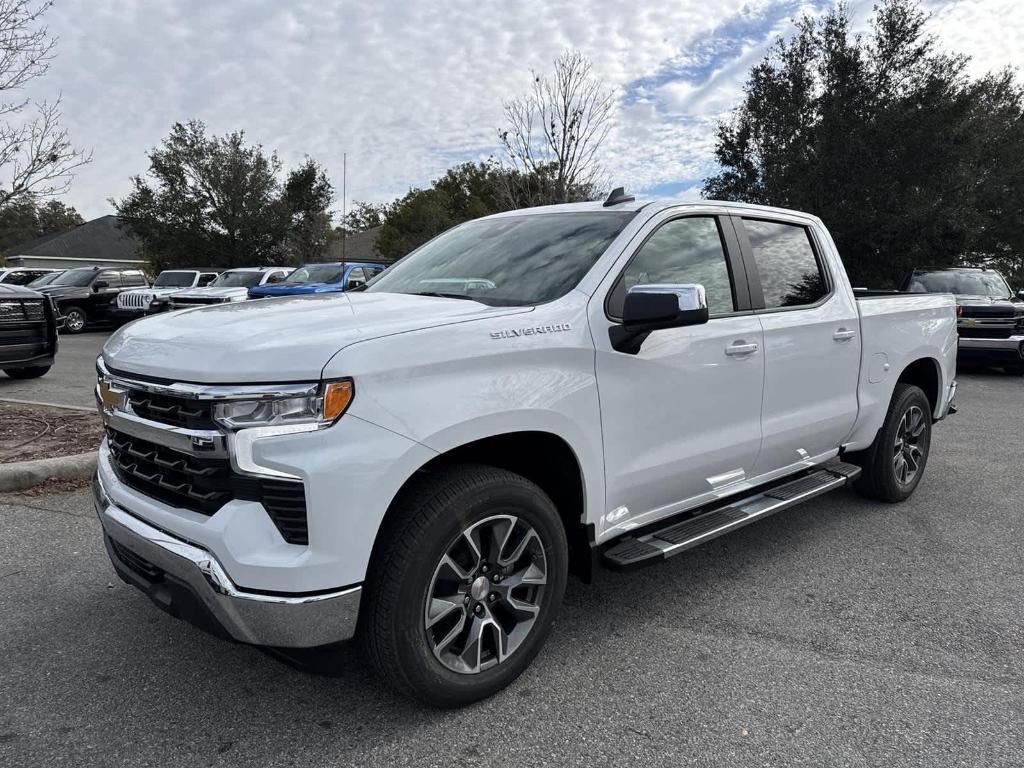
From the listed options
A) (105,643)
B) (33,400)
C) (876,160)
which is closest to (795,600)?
(105,643)

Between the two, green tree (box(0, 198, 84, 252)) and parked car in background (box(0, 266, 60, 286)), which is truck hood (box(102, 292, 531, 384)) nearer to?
parked car in background (box(0, 266, 60, 286))

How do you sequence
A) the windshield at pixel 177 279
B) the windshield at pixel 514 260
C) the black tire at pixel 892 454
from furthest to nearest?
1. the windshield at pixel 177 279
2. the black tire at pixel 892 454
3. the windshield at pixel 514 260

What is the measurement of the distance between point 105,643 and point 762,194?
842 inches

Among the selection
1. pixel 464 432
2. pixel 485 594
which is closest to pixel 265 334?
pixel 464 432

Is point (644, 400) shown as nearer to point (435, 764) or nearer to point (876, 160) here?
point (435, 764)

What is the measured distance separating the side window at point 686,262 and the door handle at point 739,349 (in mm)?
178

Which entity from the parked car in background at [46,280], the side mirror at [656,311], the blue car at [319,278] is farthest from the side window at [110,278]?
the side mirror at [656,311]

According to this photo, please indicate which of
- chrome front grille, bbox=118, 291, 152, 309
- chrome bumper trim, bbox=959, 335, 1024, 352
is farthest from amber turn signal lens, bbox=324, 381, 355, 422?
chrome front grille, bbox=118, 291, 152, 309

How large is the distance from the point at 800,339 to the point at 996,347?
408 inches

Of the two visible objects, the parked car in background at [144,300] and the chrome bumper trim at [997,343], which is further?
the parked car in background at [144,300]

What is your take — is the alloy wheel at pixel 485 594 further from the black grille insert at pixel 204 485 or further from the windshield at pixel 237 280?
the windshield at pixel 237 280

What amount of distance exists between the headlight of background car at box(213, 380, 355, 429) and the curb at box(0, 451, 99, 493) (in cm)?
325

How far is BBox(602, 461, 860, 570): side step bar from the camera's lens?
116 inches

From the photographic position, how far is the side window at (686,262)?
314cm
